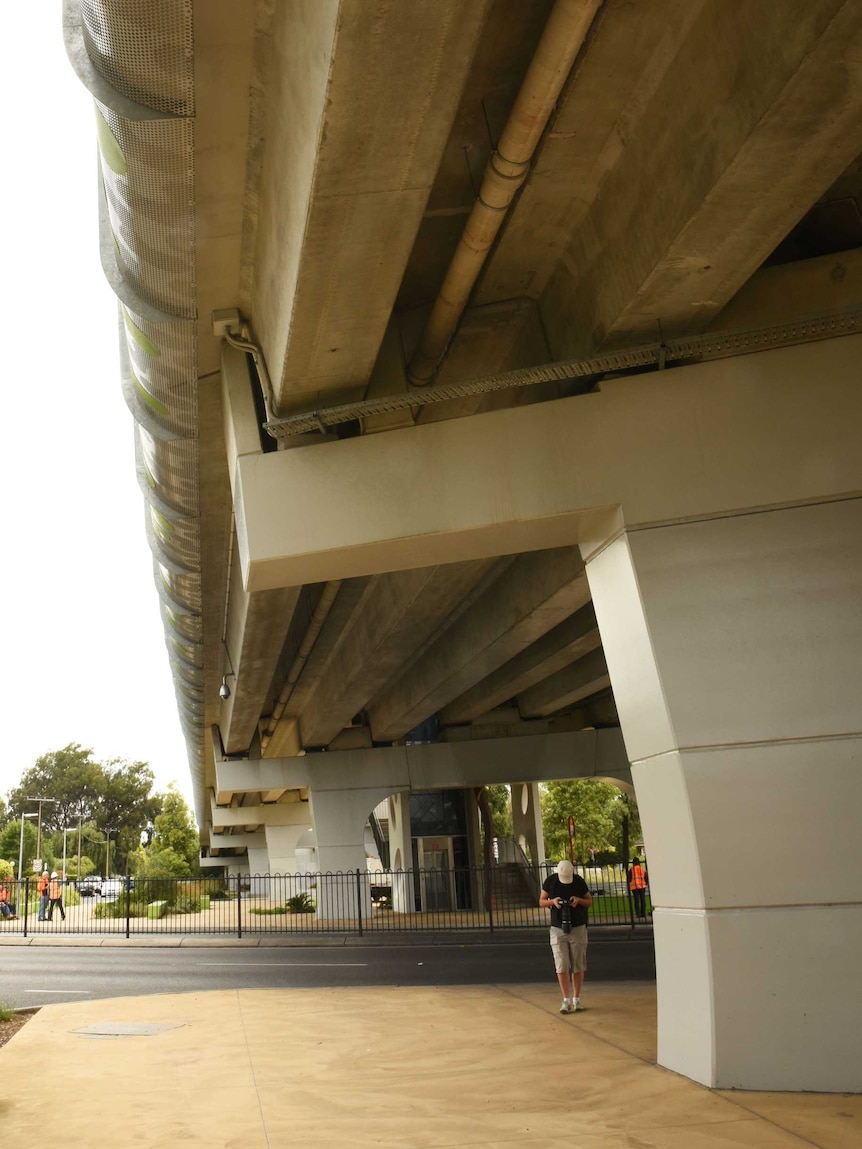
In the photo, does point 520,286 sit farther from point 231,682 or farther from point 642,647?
point 231,682

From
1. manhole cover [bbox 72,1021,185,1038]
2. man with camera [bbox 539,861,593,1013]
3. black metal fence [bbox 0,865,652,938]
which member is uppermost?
black metal fence [bbox 0,865,652,938]

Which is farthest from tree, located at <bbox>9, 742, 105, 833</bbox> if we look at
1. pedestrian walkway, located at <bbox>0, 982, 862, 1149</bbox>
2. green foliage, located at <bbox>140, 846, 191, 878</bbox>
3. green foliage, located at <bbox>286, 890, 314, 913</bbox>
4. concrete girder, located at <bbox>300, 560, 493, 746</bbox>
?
pedestrian walkway, located at <bbox>0, 982, 862, 1149</bbox>

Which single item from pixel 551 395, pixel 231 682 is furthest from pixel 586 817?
pixel 551 395

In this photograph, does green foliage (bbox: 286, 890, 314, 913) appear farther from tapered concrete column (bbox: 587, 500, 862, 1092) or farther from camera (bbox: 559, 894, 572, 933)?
tapered concrete column (bbox: 587, 500, 862, 1092)

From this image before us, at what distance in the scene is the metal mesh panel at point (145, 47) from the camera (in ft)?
17.6

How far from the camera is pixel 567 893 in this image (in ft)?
36.0

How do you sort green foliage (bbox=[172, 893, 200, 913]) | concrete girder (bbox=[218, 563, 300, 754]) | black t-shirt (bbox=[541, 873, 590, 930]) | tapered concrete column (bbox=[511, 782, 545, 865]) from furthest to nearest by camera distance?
1. green foliage (bbox=[172, 893, 200, 913])
2. tapered concrete column (bbox=[511, 782, 545, 865])
3. concrete girder (bbox=[218, 563, 300, 754])
4. black t-shirt (bbox=[541, 873, 590, 930])

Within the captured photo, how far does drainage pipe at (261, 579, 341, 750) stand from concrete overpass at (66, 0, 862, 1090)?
22.3 ft

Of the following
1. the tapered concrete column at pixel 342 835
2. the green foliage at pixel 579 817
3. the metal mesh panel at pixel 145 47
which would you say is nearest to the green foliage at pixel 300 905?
the tapered concrete column at pixel 342 835

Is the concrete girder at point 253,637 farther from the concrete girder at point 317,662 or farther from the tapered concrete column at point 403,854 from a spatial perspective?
the tapered concrete column at point 403,854

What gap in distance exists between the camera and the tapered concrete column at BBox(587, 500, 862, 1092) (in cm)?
693

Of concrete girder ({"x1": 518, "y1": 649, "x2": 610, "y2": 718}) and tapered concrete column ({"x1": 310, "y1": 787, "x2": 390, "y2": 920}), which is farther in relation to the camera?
tapered concrete column ({"x1": 310, "y1": 787, "x2": 390, "y2": 920})

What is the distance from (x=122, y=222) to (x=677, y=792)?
5.64m

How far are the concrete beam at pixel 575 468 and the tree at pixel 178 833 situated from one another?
85516mm
